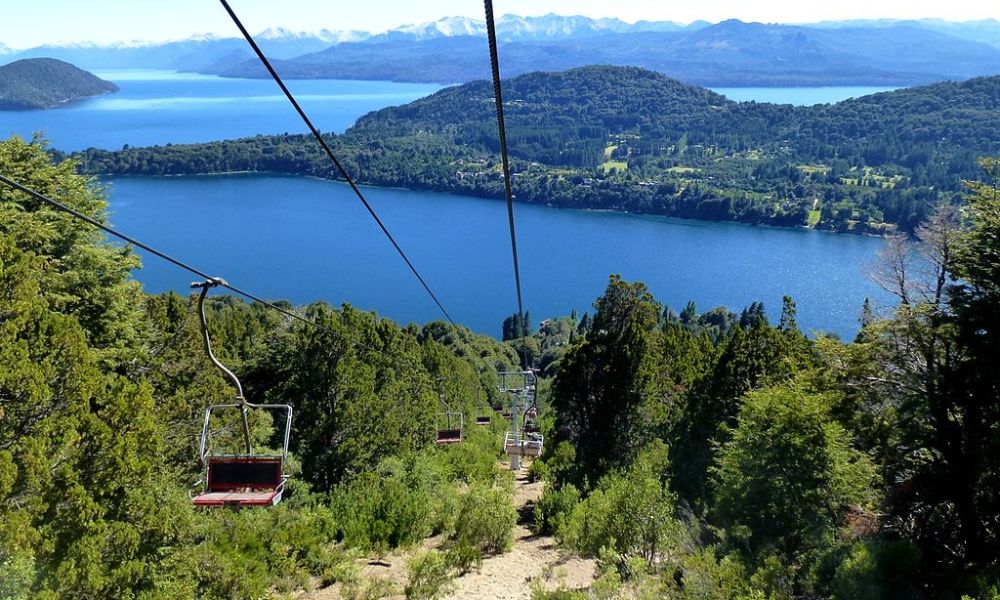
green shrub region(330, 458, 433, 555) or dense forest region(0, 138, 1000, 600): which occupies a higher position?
dense forest region(0, 138, 1000, 600)

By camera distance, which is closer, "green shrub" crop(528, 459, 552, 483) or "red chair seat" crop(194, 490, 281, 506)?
"red chair seat" crop(194, 490, 281, 506)

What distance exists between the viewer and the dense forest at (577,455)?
740 cm

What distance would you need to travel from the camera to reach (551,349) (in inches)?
2381

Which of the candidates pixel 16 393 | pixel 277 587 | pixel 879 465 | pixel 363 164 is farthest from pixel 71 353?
pixel 363 164

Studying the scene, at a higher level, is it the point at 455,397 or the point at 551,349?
the point at 455,397

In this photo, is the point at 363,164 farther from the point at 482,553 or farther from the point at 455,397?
the point at 482,553

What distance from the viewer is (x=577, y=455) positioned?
16578 mm

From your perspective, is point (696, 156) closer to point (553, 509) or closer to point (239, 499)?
point (553, 509)

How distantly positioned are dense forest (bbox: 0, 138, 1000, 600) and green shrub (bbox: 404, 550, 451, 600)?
4 centimetres

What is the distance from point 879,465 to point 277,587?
9.09 m

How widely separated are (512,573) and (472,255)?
77.4 metres

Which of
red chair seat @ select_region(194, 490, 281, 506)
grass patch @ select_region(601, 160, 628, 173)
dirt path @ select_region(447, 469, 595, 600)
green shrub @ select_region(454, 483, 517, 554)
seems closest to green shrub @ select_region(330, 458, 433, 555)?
green shrub @ select_region(454, 483, 517, 554)

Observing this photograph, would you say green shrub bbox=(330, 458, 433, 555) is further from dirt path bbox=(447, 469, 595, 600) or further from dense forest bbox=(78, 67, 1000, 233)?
dense forest bbox=(78, 67, 1000, 233)

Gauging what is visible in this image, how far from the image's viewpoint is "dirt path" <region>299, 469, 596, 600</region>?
919 cm
